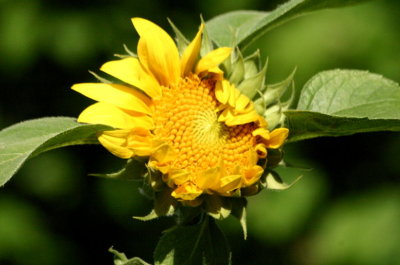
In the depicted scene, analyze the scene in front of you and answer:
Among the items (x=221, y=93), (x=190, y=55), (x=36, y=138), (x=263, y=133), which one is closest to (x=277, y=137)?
(x=263, y=133)

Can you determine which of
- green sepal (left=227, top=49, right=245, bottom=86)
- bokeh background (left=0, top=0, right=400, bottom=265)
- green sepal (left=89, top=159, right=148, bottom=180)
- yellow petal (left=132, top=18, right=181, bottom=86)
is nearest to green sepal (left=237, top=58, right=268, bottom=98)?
green sepal (left=227, top=49, right=245, bottom=86)

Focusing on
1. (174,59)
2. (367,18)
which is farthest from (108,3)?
(174,59)

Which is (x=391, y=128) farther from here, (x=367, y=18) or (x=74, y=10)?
(x=74, y=10)

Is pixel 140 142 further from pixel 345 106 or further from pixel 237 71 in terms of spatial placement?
pixel 345 106

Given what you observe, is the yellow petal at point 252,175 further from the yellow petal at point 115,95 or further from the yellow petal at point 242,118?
the yellow petal at point 115,95

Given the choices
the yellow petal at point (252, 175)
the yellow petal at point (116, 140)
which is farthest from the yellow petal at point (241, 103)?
the yellow petal at point (116, 140)

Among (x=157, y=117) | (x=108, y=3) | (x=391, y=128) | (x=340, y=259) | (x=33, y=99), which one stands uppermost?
(x=157, y=117)
